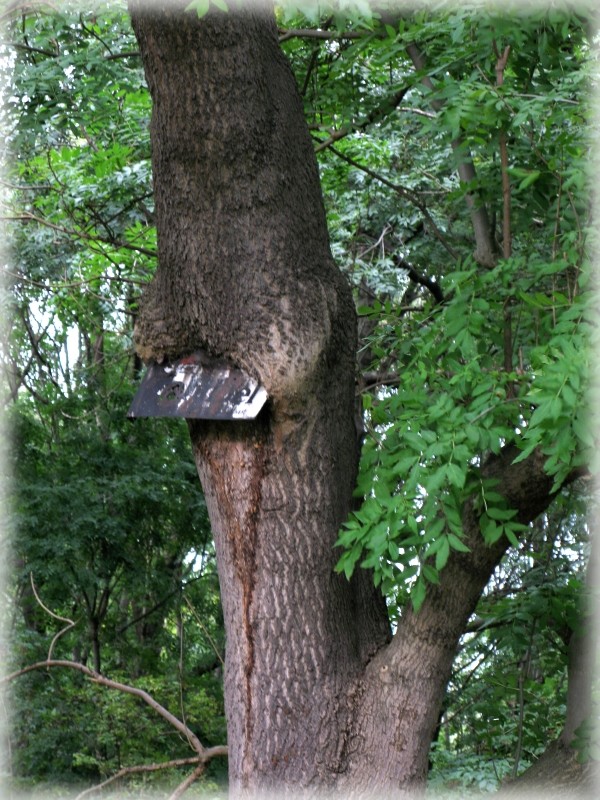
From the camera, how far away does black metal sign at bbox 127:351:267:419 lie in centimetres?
304

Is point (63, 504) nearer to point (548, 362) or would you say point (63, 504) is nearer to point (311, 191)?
point (311, 191)

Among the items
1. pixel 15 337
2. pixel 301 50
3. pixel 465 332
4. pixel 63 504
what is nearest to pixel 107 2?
pixel 301 50

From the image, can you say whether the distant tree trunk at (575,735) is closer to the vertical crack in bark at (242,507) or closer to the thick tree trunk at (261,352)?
the thick tree trunk at (261,352)

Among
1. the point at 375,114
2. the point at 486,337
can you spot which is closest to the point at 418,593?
the point at 486,337

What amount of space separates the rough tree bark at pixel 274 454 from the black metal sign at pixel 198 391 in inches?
2.0

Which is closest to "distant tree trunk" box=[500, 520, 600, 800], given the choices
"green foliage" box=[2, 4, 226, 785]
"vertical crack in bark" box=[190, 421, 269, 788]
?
"vertical crack in bark" box=[190, 421, 269, 788]

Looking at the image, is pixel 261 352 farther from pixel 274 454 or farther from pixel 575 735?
pixel 575 735

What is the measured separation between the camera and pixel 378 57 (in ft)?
14.6

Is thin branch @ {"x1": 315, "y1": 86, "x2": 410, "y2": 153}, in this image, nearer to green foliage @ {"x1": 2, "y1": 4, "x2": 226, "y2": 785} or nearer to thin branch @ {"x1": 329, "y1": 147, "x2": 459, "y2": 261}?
thin branch @ {"x1": 329, "y1": 147, "x2": 459, "y2": 261}

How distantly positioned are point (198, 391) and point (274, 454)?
32 cm

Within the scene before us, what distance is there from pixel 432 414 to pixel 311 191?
949 mm

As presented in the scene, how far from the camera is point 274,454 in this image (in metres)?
3.13

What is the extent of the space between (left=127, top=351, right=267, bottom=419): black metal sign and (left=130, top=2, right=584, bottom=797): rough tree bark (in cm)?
5

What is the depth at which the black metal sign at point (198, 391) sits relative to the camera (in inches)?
120
